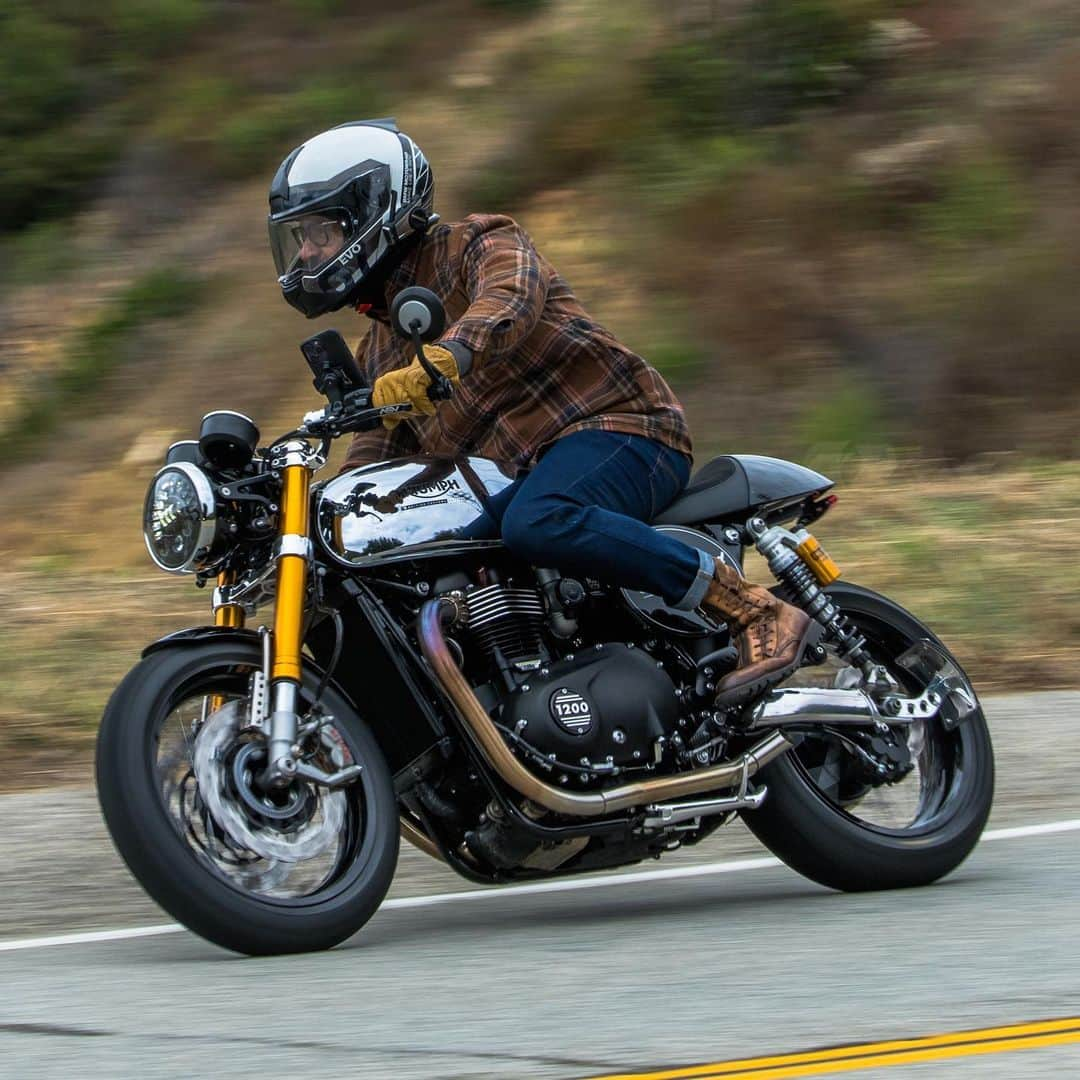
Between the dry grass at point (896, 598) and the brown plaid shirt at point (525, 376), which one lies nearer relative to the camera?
the brown plaid shirt at point (525, 376)

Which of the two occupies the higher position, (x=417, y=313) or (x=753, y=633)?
(x=417, y=313)

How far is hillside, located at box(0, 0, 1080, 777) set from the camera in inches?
544

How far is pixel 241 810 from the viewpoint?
190 inches

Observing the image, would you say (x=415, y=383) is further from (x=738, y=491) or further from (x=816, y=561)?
(x=816, y=561)

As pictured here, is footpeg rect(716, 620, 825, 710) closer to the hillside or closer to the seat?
the seat

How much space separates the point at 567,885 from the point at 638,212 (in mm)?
9777

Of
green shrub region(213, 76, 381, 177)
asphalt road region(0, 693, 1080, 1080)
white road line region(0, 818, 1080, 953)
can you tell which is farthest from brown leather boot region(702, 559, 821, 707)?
green shrub region(213, 76, 381, 177)

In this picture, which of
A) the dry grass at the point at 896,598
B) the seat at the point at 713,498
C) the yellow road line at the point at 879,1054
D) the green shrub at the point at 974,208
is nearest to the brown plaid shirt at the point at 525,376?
the seat at the point at 713,498

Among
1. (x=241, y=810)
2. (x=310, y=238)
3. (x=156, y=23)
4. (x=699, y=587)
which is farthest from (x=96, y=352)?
(x=241, y=810)

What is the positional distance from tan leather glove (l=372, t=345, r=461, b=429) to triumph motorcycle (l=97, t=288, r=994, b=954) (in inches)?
1.4

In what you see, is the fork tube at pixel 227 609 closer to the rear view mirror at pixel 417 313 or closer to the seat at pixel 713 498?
the rear view mirror at pixel 417 313

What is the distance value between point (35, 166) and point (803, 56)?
728 cm

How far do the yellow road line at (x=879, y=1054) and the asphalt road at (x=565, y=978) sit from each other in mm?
51

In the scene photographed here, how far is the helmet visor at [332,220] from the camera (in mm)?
5367
